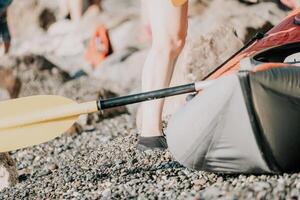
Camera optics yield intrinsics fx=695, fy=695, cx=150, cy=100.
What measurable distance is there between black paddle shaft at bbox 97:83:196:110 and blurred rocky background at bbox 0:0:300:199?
→ 0.40 m

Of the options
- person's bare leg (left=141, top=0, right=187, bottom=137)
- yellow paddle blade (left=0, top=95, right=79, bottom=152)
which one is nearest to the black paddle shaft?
yellow paddle blade (left=0, top=95, right=79, bottom=152)

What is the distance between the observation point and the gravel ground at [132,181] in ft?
9.43

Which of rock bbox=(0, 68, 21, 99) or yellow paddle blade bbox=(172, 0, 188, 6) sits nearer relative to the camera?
yellow paddle blade bbox=(172, 0, 188, 6)

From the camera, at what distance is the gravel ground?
2875 mm

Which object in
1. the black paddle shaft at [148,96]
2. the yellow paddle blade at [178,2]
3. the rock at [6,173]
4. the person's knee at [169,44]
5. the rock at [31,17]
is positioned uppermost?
the rock at [31,17]

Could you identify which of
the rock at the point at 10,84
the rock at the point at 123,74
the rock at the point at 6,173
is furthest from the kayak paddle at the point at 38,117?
the rock at the point at 10,84

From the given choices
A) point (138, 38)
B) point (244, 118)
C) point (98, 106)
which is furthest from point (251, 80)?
point (138, 38)

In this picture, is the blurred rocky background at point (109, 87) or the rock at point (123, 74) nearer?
the blurred rocky background at point (109, 87)

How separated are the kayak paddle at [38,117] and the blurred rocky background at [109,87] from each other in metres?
0.29

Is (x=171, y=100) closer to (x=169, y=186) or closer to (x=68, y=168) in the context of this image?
(x=68, y=168)

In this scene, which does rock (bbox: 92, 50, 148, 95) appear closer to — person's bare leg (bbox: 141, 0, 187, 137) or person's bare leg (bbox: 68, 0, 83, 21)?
person's bare leg (bbox: 68, 0, 83, 21)

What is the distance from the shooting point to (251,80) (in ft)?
9.63

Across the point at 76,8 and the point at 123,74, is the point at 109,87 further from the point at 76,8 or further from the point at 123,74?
the point at 76,8

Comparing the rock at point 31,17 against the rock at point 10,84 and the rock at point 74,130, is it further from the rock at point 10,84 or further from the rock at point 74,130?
the rock at point 74,130
